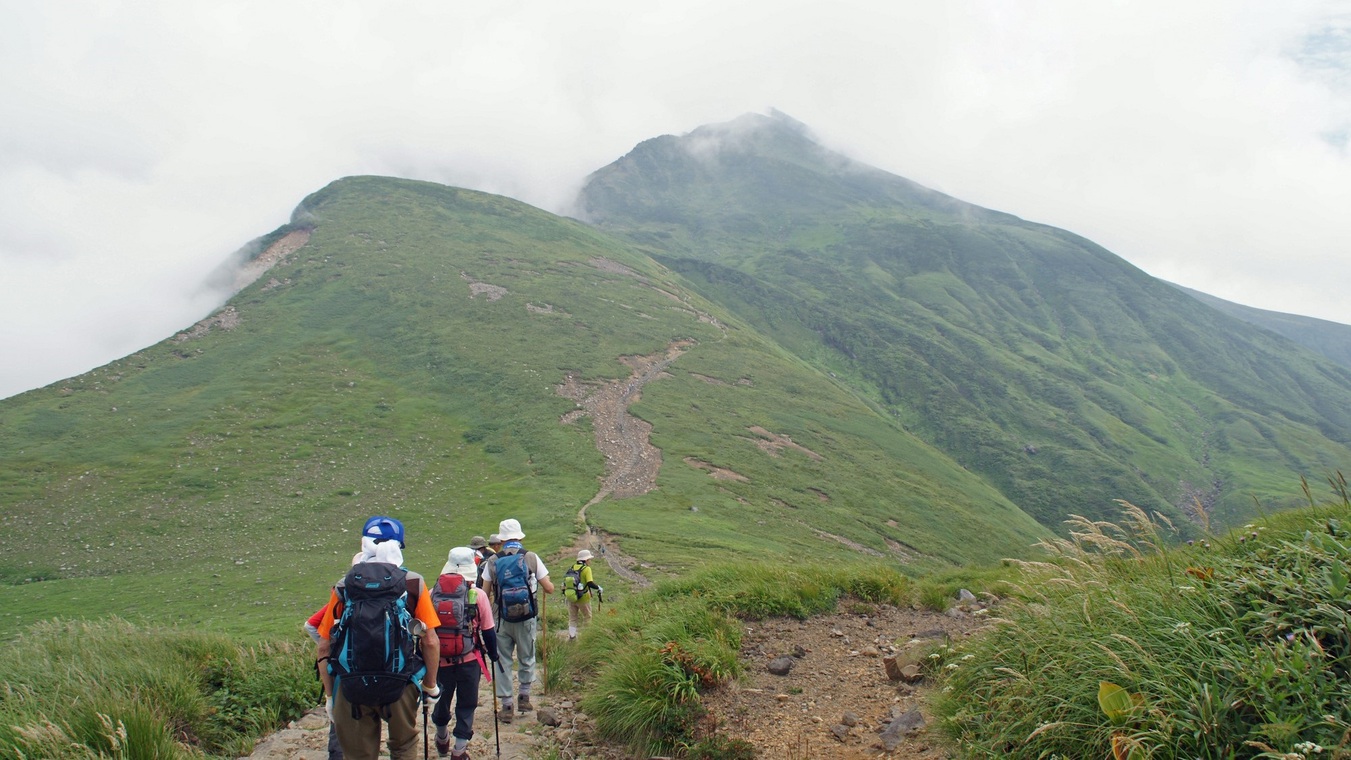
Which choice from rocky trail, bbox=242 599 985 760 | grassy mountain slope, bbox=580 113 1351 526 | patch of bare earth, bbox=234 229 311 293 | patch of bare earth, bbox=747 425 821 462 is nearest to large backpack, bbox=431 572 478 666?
rocky trail, bbox=242 599 985 760

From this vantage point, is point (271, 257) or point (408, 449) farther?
point (271, 257)

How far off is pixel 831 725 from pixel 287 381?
205ft

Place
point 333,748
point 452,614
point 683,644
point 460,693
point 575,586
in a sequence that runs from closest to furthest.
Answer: point 333,748 → point 452,614 → point 460,693 → point 683,644 → point 575,586

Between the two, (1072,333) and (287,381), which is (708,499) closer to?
(287,381)

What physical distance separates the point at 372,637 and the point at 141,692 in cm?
342

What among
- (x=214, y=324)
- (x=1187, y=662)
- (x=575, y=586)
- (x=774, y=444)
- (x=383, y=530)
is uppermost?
(x=214, y=324)

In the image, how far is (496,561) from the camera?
9.22 metres

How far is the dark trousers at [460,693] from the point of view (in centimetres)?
730

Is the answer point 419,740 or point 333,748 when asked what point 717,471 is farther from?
point 333,748

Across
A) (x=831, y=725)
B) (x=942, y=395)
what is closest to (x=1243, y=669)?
(x=831, y=725)

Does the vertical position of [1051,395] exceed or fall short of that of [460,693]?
it exceeds it

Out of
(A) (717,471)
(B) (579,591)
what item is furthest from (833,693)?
(A) (717,471)

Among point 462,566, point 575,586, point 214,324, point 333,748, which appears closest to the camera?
point 333,748

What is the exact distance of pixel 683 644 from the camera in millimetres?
7633
